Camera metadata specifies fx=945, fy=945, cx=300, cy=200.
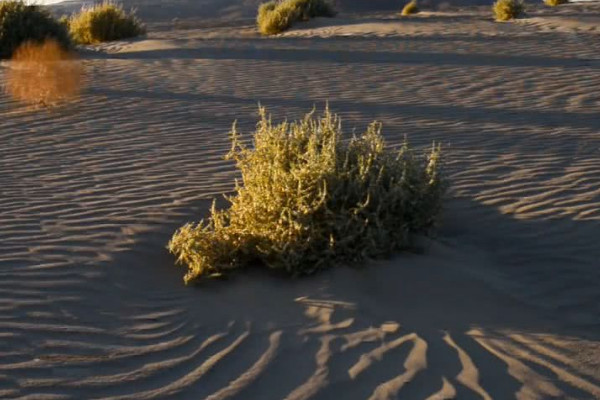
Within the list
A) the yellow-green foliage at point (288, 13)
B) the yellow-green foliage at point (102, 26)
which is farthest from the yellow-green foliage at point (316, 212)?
the yellow-green foliage at point (288, 13)

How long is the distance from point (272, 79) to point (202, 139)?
468 cm

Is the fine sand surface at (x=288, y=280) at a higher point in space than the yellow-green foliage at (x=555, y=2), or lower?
lower

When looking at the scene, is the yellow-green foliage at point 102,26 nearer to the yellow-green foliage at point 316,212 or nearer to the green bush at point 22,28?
the green bush at point 22,28

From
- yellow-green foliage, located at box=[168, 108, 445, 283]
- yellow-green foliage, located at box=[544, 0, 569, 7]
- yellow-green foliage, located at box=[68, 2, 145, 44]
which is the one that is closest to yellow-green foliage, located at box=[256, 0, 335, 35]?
yellow-green foliage, located at box=[68, 2, 145, 44]

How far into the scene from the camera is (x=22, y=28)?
18.3 metres

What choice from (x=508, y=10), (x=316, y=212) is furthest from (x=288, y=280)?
(x=508, y=10)

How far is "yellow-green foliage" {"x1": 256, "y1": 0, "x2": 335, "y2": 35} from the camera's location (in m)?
26.7

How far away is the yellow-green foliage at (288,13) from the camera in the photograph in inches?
1053

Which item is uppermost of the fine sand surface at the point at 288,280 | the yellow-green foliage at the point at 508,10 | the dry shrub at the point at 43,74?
the yellow-green foliage at the point at 508,10

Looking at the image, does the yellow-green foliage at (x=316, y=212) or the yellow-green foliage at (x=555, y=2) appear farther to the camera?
the yellow-green foliage at (x=555, y=2)

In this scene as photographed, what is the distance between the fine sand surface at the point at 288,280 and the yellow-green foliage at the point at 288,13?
13855mm

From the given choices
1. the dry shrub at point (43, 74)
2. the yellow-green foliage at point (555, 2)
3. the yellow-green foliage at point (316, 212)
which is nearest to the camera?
the yellow-green foliage at point (316, 212)

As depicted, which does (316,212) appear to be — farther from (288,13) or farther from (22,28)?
(288,13)

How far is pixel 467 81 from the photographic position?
14.4 meters
